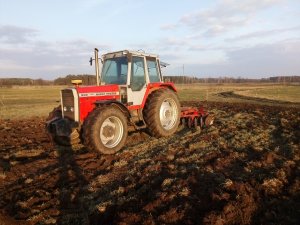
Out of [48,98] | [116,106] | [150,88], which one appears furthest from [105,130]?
[48,98]

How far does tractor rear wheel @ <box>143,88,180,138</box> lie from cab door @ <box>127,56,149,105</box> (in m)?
0.36

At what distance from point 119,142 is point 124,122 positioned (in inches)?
20.5

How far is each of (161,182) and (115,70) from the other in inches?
177

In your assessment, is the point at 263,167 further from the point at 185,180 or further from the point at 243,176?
the point at 185,180

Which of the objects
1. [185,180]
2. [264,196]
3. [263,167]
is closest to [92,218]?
[185,180]

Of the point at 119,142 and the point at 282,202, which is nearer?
→ the point at 282,202

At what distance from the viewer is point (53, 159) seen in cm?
835

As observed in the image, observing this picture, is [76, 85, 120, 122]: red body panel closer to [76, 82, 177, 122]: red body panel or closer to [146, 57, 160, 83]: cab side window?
[76, 82, 177, 122]: red body panel

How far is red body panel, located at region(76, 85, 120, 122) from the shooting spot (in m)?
8.66

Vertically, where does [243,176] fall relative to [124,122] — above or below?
below

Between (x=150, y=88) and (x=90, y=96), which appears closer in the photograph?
(x=90, y=96)

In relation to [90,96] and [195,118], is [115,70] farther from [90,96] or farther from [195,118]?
[195,118]

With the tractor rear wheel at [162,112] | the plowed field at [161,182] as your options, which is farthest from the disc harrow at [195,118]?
the plowed field at [161,182]

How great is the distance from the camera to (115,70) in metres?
9.69
